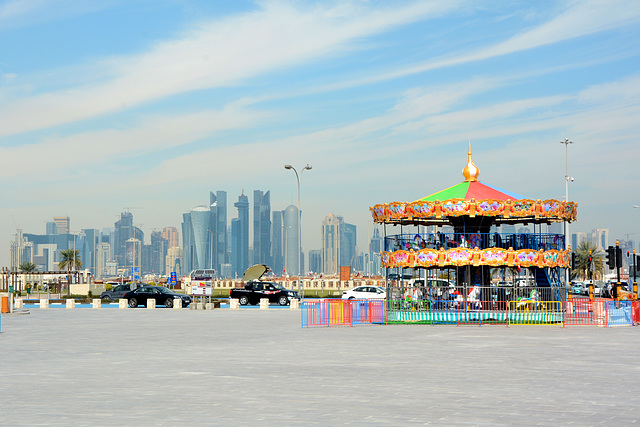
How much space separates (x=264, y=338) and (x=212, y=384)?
10.8 meters

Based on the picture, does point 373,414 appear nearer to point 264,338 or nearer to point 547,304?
point 264,338

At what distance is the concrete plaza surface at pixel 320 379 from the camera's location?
34.3 ft

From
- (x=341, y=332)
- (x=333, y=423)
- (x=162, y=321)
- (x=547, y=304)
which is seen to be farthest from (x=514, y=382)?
(x=162, y=321)

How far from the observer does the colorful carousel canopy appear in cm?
3472

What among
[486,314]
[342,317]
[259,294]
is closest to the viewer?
[342,317]

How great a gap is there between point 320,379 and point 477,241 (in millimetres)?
23250

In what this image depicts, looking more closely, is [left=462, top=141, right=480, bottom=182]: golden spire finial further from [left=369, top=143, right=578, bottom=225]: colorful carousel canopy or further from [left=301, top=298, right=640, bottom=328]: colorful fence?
[left=301, top=298, right=640, bottom=328]: colorful fence

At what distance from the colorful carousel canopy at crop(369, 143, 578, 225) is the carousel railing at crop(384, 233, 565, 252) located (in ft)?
3.12

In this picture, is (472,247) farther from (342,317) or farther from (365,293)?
(365,293)

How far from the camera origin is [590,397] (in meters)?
11.9

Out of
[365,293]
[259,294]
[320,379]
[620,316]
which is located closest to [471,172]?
[620,316]

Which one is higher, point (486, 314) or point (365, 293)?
point (365, 293)

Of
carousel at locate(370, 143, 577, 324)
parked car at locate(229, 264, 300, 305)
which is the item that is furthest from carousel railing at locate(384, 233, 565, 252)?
parked car at locate(229, 264, 300, 305)

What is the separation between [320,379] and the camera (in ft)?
46.6
